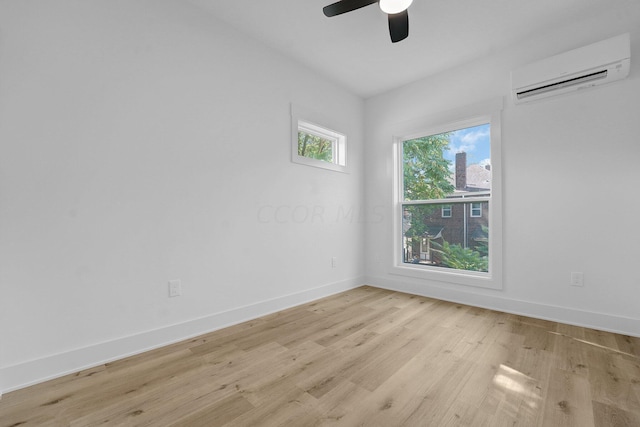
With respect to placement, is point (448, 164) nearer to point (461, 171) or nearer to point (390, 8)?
point (461, 171)

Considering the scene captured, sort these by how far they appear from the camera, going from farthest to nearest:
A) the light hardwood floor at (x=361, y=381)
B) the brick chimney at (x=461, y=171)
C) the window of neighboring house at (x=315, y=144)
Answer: the brick chimney at (x=461, y=171) < the window of neighboring house at (x=315, y=144) < the light hardwood floor at (x=361, y=381)

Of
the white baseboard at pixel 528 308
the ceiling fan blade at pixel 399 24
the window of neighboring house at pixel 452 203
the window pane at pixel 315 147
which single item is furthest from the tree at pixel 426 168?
the ceiling fan blade at pixel 399 24

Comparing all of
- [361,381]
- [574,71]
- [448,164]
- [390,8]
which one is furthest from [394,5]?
[361,381]

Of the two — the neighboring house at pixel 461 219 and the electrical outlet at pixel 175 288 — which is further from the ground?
the neighboring house at pixel 461 219

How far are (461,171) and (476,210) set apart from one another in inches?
19.5

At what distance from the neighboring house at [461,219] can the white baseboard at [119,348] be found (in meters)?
1.91

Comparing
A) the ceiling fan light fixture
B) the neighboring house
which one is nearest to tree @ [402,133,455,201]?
the neighboring house

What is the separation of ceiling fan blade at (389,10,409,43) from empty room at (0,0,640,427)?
0.02 meters

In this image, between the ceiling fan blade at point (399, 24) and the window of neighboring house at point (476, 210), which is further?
the window of neighboring house at point (476, 210)

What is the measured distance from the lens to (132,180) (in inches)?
77.0

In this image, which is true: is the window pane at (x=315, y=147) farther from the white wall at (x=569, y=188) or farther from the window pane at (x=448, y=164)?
the white wall at (x=569, y=188)

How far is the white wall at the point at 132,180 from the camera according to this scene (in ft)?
5.23

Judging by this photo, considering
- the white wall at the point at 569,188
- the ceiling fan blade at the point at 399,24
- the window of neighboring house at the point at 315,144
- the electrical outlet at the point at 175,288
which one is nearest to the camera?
the ceiling fan blade at the point at 399,24

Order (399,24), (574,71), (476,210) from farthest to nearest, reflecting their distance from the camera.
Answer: (476,210) → (574,71) → (399,24)
